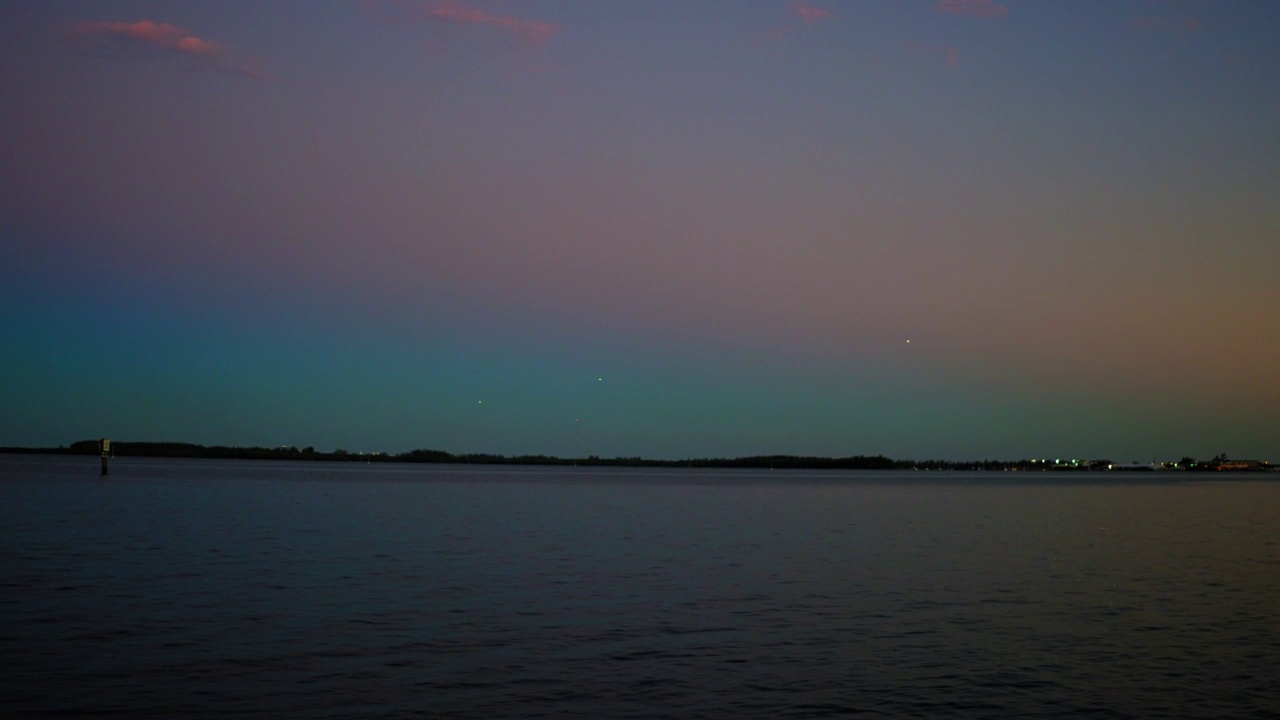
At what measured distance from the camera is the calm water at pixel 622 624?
16172mm

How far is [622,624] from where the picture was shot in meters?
22.6

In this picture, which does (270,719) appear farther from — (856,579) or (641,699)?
(856,579)

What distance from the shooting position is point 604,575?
31.0 meters

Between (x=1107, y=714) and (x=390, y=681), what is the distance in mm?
10786

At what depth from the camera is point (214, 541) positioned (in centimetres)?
3888

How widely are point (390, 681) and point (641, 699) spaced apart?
401 cm

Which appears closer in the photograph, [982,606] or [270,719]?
[270,719]

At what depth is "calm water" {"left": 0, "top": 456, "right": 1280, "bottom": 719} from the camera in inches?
637

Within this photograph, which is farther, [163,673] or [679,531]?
[679,531]

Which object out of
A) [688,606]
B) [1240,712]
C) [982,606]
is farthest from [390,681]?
[982,606]

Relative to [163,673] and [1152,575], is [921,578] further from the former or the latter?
[163,673]

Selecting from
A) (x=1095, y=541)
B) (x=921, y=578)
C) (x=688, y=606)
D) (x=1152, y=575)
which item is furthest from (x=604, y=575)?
(x=1095, y=541)

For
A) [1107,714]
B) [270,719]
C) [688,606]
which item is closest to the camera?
[270,719]

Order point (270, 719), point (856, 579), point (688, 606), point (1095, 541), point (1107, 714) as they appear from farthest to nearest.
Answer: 1. point (1095, 541)
2. point (856, 579)
3. point (688, 606)
4. point (1107, 714)
5. point (270, 719)
